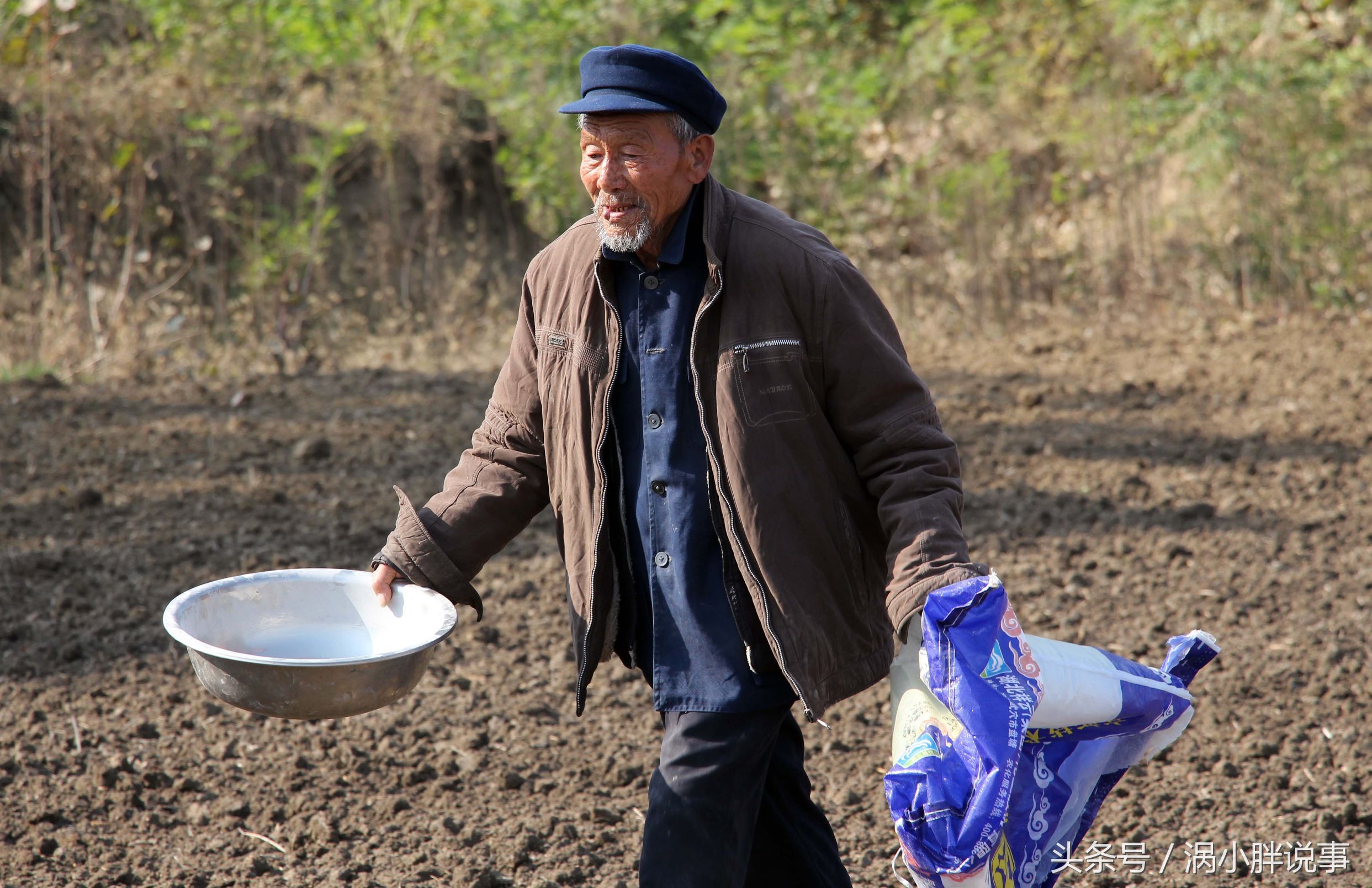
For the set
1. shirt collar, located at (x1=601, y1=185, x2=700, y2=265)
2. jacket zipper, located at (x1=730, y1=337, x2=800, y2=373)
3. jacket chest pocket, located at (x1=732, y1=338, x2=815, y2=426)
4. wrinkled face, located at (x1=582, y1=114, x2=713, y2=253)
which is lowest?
jacket chest pocket, located at (x1=732, y1=338, x2=815, y2=426)

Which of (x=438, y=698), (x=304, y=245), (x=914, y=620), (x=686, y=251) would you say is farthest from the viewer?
(x=304, y=245)

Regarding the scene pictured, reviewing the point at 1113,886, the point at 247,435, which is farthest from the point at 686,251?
the point at 247,435

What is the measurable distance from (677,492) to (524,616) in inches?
105

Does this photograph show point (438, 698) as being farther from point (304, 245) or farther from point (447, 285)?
point (447, 285)

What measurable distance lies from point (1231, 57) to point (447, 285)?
5.96 meters

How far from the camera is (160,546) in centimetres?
549

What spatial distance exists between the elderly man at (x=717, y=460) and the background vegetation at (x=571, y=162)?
6.04 meters

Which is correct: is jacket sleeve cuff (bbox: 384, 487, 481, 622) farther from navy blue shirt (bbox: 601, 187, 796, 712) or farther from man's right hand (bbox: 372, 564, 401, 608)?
navy blue shirt (bbox: 601, 187, 796, 712)

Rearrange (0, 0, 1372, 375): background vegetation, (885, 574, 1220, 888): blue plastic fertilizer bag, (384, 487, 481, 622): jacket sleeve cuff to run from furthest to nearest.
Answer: (0, 0, 1372, 375): background vegetation, (384, 487, 481, 622): jacket sleeve cuff, (885, 574, 1220, 888): blue plastic fertilizer bag

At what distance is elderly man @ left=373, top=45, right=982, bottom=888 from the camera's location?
2398mm

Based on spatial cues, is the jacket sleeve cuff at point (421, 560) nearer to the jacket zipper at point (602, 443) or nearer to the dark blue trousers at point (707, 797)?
the jacket zipper at point (602, 443)

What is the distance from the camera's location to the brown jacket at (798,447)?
2383mm

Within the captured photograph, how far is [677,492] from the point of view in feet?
8.17

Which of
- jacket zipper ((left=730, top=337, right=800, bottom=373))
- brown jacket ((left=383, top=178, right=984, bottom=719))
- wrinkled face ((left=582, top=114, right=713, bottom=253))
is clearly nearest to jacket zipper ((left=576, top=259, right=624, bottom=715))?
brown jacket ((left=383, top=178, right=984, bottom=719))
